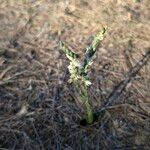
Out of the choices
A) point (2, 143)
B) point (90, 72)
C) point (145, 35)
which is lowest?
point (2, 143)

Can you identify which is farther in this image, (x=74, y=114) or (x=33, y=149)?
(x=74, y=114)

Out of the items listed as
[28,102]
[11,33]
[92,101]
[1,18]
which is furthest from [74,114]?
[1,18]

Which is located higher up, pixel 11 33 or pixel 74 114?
pixel 11 33

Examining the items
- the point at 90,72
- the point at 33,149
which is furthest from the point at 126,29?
the point at 33,149

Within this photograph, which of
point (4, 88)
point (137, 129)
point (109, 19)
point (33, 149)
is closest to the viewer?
point (33, 149)

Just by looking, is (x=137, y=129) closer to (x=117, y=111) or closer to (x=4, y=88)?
(x=117, y=111)

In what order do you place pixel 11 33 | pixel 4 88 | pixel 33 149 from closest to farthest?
1. pixel 33 149
2. pixel 4 88
3. pixel 11 33
